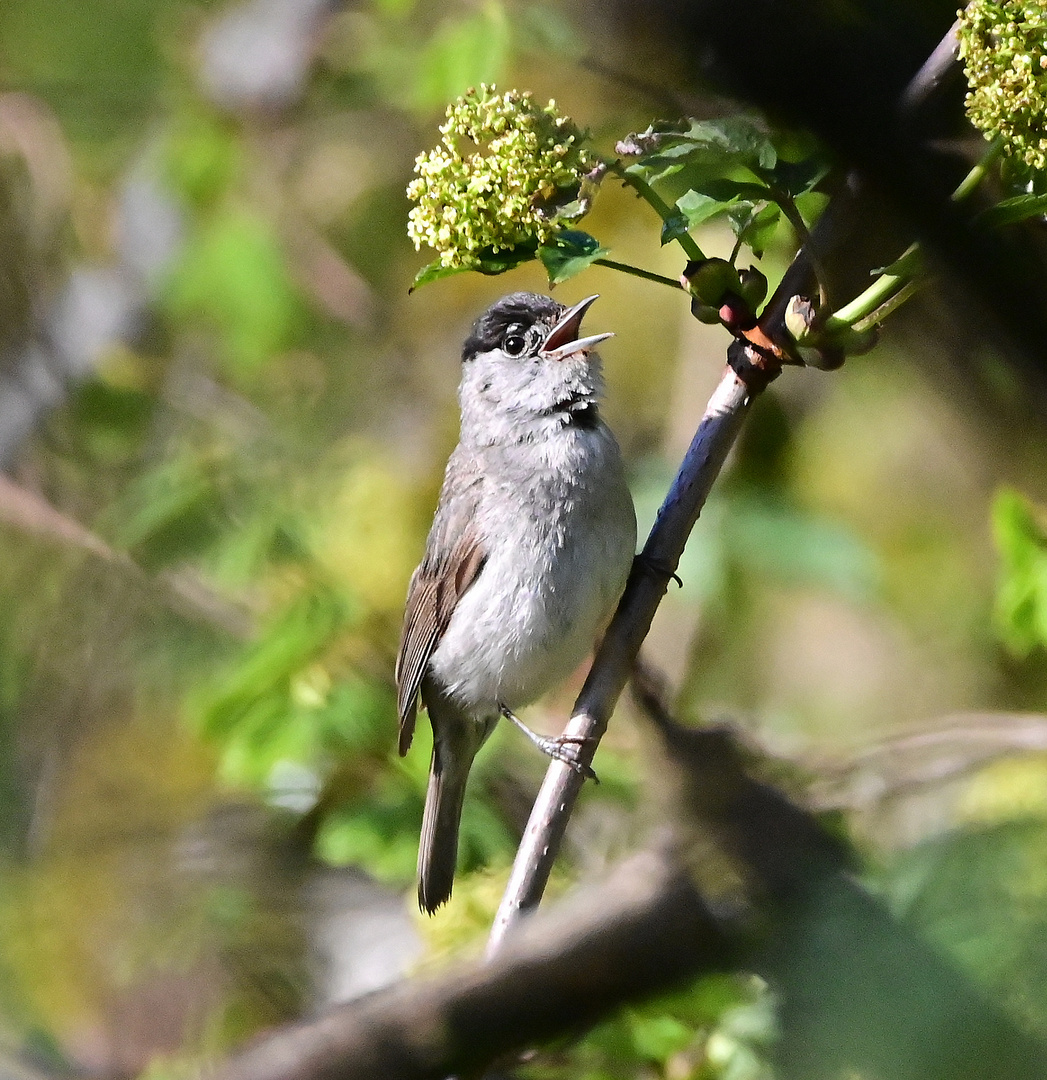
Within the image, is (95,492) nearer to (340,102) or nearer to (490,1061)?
(340,102)

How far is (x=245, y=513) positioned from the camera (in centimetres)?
308

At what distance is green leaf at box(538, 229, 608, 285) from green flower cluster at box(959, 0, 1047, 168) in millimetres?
395

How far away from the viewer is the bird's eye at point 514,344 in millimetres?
2729

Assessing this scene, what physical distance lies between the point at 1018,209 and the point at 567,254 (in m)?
0.45

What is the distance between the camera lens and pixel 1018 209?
1.19m

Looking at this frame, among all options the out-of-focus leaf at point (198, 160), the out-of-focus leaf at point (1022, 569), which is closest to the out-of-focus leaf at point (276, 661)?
the out-of-focus leaf at point (1022, 569)

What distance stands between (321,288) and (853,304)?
10.7 ft

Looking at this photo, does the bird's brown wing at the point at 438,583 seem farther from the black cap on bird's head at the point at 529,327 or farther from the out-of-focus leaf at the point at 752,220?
the out-of-focus leaf at the point at 752,220

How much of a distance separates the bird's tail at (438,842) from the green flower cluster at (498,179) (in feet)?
4.83

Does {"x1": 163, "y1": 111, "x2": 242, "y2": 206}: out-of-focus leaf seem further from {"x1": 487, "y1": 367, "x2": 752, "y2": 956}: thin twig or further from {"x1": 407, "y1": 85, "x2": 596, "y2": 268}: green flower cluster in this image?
{"x1": 407, "y1": 85, "x2": 596, "y2": 268}: green flower cluster

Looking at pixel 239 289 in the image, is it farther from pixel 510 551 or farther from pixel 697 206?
pixel 697 206

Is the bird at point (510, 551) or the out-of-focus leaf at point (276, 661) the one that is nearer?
the bird at point (510, 551)

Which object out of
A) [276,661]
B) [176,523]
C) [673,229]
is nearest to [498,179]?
[673,229]

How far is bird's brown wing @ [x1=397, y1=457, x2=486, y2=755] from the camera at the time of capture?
2.73 metres
